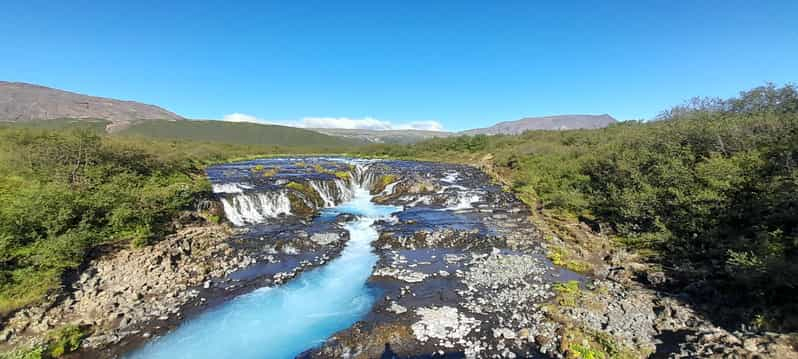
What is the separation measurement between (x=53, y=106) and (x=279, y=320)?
199466mm

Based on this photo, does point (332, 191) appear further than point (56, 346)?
Yes

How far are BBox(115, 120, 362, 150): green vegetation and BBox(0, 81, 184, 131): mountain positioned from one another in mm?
15387

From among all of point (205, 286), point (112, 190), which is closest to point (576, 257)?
point (205, 286)

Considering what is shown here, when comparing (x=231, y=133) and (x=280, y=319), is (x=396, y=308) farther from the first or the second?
(x=231, y=133)

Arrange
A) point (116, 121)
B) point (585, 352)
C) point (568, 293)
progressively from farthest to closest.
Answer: point (116, 121) → point (568, 293) → point (585, 352)

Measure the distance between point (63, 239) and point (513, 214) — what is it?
20974 mm

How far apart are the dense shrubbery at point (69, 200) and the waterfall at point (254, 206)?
179cm

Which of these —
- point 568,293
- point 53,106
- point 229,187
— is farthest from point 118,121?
point 568,293

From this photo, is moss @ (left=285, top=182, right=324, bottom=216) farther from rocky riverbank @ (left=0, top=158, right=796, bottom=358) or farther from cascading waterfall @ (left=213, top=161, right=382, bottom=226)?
rocky riverbank @ (left=0, top=158, right=796, bottom=358)

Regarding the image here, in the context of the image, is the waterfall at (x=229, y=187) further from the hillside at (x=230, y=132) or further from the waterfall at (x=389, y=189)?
the hillside at (x=230, y=132)

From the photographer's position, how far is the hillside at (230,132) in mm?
104938

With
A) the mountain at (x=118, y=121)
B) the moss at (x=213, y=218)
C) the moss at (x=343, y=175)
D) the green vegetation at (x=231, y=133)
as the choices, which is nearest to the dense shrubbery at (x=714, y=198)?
the moss at (x=343, y=175)

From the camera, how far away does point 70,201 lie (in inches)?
437

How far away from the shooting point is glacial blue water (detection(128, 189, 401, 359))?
307 inches
